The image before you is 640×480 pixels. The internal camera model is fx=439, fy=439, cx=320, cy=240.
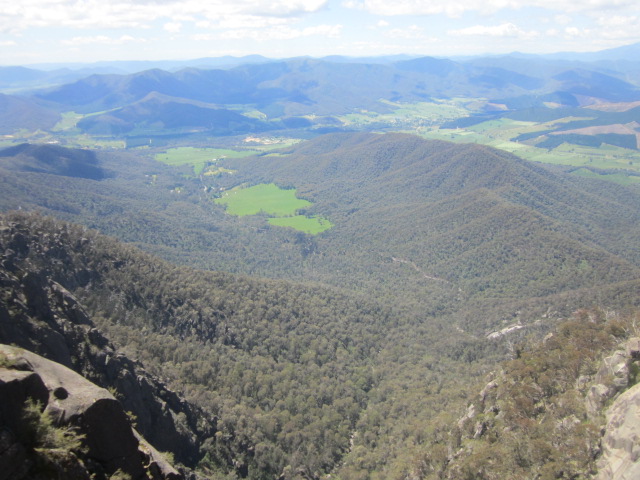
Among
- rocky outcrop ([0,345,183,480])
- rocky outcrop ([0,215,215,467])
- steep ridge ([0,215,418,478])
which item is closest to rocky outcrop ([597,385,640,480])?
rocky outcrop ([0,345,183,480])

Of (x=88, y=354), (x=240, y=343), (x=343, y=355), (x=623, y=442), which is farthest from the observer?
(x=343, y=355)

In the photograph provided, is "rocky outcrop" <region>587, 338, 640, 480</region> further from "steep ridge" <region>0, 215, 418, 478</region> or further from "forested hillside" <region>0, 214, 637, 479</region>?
"steep ridge" <region>0, 215, 418, 478</region>

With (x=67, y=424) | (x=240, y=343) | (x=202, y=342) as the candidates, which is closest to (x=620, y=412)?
(x=67, y=424)

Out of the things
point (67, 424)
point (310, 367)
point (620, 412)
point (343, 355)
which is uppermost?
point (67, 424)

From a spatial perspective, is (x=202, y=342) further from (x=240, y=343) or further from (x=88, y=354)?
(x=88, y=354)

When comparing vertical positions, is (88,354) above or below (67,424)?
below

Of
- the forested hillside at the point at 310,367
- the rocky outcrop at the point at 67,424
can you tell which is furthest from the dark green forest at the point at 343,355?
the rocky outcrop at the point at 67,424

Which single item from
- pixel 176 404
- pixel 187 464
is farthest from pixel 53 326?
pixel 187 464

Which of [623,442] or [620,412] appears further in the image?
[620,412]

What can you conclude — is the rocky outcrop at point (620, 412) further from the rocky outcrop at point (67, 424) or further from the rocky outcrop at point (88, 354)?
the rocky outcrop at point (88, 354)

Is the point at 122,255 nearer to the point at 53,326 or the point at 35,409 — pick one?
the point at 53,326
